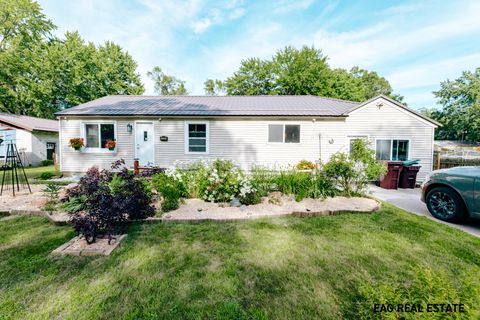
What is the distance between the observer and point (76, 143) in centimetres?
902

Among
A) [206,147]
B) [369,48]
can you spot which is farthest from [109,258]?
[369,48]

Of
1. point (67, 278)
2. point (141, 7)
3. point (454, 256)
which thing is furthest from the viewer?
point (141, 7)

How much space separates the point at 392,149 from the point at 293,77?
1746cm

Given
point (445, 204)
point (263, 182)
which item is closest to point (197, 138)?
point (263, 182)

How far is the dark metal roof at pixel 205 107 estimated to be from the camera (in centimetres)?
935

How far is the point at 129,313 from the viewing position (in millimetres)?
1834

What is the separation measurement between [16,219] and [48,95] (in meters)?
23.2

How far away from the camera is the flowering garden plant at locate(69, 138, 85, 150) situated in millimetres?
9000

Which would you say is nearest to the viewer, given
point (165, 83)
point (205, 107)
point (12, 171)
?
point (12, 171)

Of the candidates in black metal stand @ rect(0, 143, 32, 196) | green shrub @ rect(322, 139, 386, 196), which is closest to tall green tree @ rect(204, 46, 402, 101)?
green shrub @ rect(322, 139, 386, 196)

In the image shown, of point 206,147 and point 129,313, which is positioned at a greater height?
point 206,147

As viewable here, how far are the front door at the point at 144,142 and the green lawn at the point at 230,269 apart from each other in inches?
229

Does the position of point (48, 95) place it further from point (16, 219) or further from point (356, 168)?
point (356, 168)

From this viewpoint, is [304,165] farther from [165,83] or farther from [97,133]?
[165,83]
